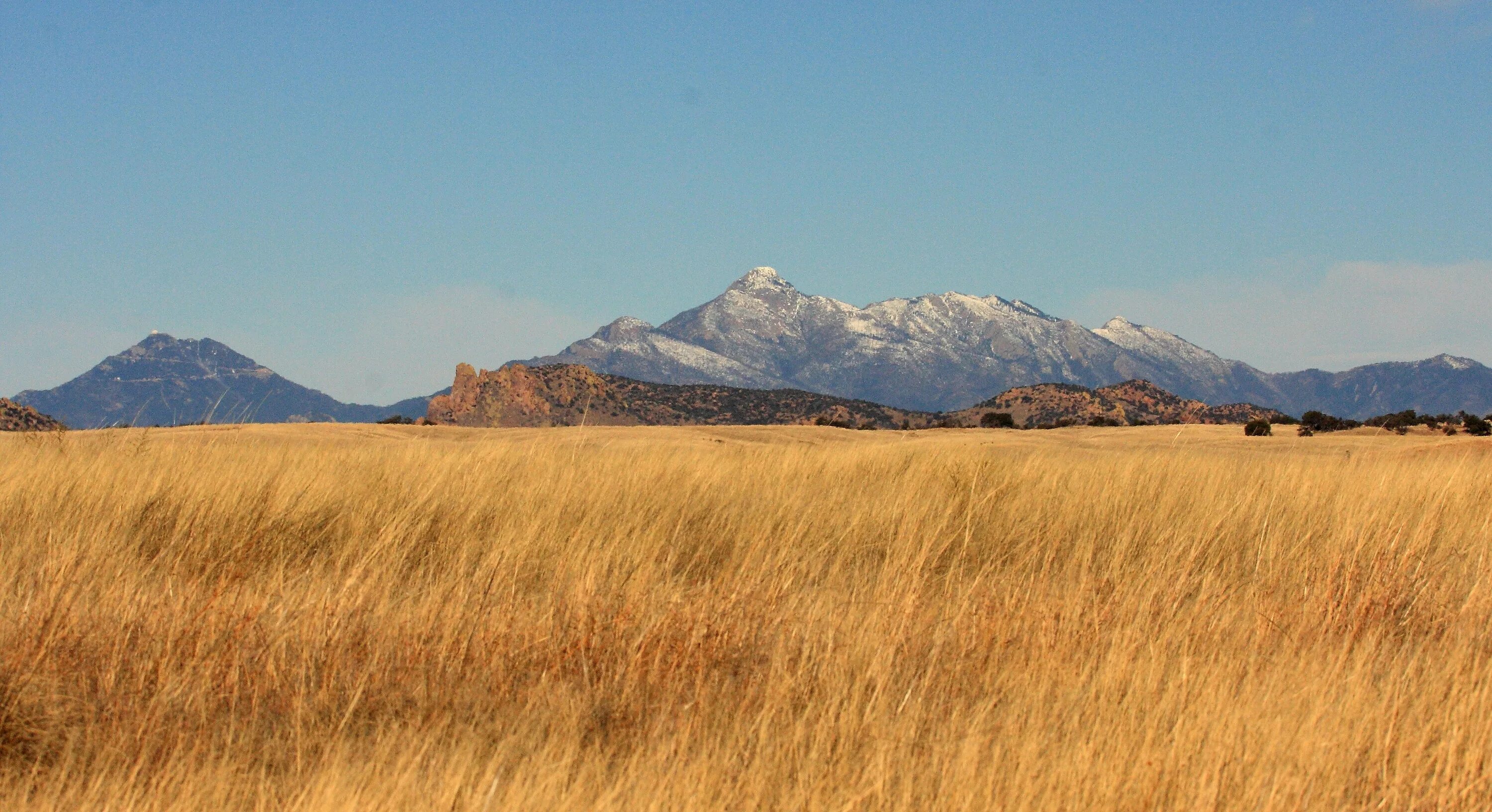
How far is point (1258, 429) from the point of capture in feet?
78.0

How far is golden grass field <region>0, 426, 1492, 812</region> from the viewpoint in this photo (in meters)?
2.73

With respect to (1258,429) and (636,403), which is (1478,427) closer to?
(1258,429)

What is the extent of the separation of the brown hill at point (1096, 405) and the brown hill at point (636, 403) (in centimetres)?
768

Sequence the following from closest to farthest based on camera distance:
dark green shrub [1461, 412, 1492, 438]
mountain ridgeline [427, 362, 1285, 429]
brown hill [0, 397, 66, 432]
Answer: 1. dark green shrub [1461, 412, 1492, 438]
2. brown hill [0, 397, 66, 432]
3. mountain ridgeline [427, 362, 1285, 429]

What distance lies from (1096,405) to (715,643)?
60248 mm

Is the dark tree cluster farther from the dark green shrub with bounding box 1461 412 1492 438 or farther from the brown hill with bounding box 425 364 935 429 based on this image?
the brown hill with bounding box 425 364 935 429

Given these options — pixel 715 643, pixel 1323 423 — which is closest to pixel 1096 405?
pixel 1323 423

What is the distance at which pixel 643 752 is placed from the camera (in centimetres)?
292

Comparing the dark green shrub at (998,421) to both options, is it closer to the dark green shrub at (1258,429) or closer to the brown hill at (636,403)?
the brown hill at (636,403)

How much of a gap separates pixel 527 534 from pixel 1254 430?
22.0m

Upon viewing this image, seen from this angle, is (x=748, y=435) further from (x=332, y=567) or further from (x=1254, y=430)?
(x=332, y=567)

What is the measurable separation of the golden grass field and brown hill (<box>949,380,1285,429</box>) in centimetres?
4524

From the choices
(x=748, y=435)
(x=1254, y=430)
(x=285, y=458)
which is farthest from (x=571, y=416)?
(x=285, y=458)

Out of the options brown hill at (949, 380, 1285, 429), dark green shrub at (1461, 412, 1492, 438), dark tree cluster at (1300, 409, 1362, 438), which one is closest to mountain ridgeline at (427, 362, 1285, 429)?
brown hill at (949, 380, 1285, 429)
